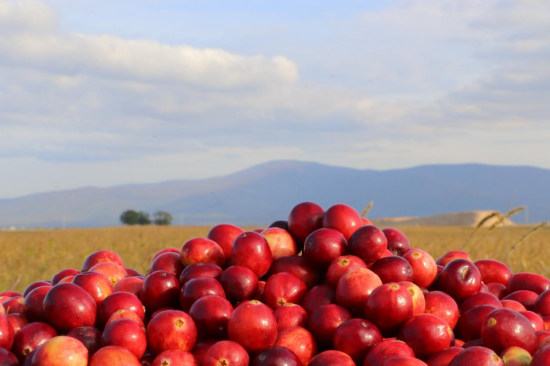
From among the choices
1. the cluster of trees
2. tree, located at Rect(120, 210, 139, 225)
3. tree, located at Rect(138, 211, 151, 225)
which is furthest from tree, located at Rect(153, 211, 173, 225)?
tree, located at Rect(120, 210, 139, 225)

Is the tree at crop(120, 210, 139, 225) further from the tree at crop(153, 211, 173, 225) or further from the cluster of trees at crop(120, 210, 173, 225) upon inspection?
the tree at crop(153, 211, 173, 225)

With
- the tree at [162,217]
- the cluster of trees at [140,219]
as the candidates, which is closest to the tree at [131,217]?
the cluster of trees at [140,219]

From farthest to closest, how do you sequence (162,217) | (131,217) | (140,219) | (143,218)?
(162,217)
(131,217)
(140,219)
(143,218)

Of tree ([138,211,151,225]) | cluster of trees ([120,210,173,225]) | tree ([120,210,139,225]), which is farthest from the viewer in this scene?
tree ([120,210,139,225])

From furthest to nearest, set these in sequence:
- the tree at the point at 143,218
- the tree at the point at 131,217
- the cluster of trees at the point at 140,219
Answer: the tree at the point at 131,217
the cluster of trees at the point at 140,219
the tree at the point at 143,218

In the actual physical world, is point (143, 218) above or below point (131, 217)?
below

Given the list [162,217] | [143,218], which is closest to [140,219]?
[143,218]

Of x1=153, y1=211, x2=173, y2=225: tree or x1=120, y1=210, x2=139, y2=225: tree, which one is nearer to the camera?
x1=153, y1=211, x2=173, y2=225: tree

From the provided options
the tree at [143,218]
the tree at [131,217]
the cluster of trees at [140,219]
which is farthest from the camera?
the tree at [131,217]

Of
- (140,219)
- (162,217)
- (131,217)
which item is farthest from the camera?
(162,217)

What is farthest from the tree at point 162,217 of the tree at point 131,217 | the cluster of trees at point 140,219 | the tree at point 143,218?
the tree at point 131,217

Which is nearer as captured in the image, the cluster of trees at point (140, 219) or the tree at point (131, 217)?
the cluster of trees at point (140, 219)

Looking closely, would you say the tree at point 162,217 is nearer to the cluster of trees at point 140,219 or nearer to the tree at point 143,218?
the cluster of trees at point 140,219

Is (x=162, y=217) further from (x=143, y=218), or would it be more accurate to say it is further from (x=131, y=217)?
(x=131, y=217)
